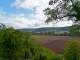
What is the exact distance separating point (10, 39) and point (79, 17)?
9.33 m

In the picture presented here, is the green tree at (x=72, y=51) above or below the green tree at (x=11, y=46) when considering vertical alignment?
below

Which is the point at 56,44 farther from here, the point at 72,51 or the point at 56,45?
the point at 72,51

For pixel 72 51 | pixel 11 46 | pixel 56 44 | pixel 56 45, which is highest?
pixel 11 46

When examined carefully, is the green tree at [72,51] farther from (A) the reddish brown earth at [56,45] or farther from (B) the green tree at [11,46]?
(B) the green tree at [11,46]

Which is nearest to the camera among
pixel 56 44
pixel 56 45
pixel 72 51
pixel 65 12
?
pixel 65 12

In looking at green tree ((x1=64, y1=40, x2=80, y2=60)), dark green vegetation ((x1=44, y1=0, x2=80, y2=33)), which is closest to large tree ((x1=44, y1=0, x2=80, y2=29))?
dark green vegetation ((x1=44, y1=0, x2=80, y2=33))

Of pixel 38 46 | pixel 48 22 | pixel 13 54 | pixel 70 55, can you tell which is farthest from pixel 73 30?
pixel 38 46

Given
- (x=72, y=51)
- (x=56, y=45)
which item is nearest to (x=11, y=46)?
(x=72, y=51)

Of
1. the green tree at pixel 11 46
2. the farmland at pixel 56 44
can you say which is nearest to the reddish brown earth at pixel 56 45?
the farmland at pixel 56 44

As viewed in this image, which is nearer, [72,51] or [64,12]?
[64,12]

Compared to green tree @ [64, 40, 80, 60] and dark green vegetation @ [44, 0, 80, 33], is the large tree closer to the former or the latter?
dark green vegetation @ [44, 0, 80, 33]

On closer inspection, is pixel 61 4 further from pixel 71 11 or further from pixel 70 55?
pixel 70 55

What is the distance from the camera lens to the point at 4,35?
2122 centimetres

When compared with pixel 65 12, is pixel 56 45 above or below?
below
